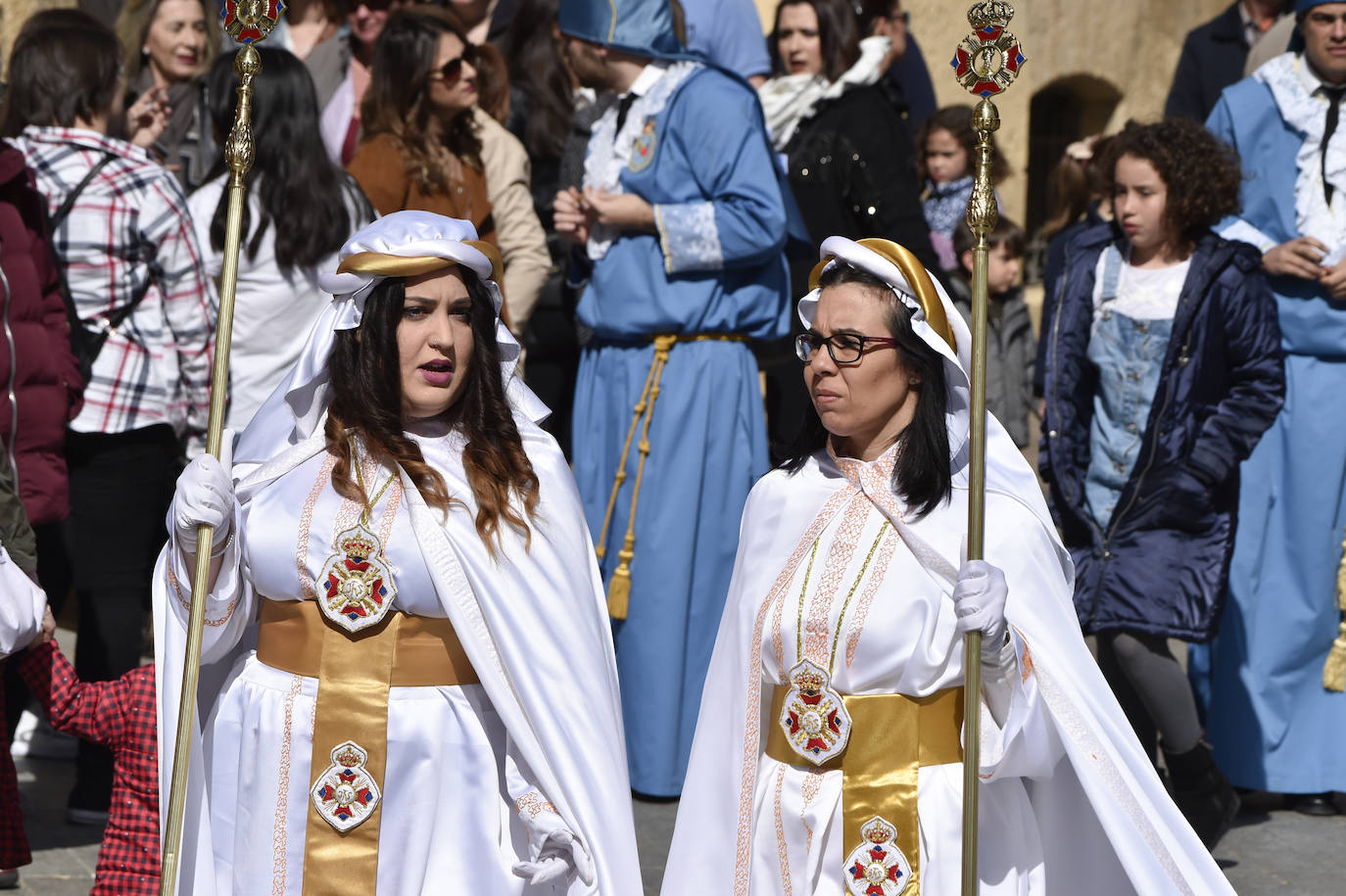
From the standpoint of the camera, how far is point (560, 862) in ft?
12.6

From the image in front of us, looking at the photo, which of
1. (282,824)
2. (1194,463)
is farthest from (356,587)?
(1194,463)

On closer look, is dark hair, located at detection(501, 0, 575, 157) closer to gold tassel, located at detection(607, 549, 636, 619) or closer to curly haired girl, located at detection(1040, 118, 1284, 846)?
gold tassel, located at detection(607, 549, 636, 619)

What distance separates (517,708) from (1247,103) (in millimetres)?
3835

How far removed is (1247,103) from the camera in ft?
21.7

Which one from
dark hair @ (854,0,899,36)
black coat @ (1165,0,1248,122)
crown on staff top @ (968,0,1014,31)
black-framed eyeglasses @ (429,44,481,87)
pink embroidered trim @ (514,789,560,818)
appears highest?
dark hair @ (854,0,899,36)

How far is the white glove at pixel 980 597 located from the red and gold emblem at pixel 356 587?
3.68 feet

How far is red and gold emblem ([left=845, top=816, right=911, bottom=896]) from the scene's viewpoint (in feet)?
12.5

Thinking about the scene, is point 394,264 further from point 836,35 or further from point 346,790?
point 836,35

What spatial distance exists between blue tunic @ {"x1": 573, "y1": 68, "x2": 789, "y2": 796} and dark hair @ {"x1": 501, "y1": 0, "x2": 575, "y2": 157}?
4.42 feet

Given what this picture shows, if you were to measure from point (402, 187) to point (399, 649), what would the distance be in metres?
3.00

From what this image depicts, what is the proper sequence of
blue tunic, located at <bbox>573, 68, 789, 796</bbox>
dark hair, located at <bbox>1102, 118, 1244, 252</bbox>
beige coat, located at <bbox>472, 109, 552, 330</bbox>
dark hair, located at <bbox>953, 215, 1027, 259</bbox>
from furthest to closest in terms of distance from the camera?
1. dark hair, located at <bbox>953, 215, 1027, 259</bbox>
2. beige coat, located at <bbox>472, 109, 552, 330</bbox>
3. blue tunic, located at <bbox>573, 68, 789, 796</bbox>
4. dark hair, located at <bbox>1102, 118, 1244, 252</bbox>

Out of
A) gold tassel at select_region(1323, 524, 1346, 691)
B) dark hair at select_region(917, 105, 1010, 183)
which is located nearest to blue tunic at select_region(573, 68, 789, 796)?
gold tassel at select_region(1323, 524, 1346, 691)

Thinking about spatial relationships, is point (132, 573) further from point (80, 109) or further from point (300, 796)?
point (300, 796)

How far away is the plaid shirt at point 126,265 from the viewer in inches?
240
